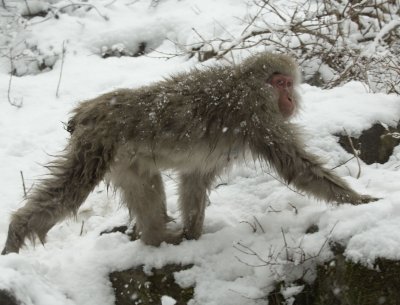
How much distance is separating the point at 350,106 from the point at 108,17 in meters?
4.84

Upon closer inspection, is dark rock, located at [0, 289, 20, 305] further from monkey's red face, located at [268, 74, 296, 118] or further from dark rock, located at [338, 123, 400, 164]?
dark rock, located at [338, 123, 400, 164]

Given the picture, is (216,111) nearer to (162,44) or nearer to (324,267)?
(324,267)

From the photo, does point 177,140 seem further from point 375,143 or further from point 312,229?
point 375,143

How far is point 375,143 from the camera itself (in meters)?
4.36

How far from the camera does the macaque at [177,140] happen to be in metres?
3.40

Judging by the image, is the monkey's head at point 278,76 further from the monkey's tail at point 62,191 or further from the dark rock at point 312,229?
the monkey's tail at point 62,191

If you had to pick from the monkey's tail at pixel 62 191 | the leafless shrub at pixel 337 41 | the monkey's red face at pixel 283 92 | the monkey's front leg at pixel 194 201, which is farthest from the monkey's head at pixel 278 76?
the leafless shrub at pixel 337 41

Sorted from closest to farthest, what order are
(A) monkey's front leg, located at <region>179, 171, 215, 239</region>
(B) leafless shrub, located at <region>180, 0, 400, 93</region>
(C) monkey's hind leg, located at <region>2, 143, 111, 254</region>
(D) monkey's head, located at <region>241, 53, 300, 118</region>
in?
(C) monkey's hind leg, located at <region>2, 143, 111, 254</region>, (D) monkey's head, located at <region>241, 53, 300, 118</region>, (A) monkey's front leg, located at <region>179, 171, 215, 239</region>, (B) leafless shrub, located at <region>180, 0, 400, 93</region>

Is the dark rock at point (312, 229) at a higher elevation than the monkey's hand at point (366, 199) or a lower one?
lower

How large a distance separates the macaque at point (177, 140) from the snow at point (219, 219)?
24cm

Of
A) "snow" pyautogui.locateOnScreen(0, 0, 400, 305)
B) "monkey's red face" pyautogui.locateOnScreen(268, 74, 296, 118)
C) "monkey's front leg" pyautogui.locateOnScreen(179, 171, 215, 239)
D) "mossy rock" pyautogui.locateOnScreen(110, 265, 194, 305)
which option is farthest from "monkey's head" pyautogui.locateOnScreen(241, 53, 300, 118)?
"mossy rock" pyautogui.locateOnScreen(110, 265, 194, 305)

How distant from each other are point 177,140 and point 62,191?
786mm

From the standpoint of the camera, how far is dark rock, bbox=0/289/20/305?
2846 mm

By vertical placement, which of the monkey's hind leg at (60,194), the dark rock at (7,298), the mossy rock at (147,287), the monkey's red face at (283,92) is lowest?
the mossy rock at (147,287)
